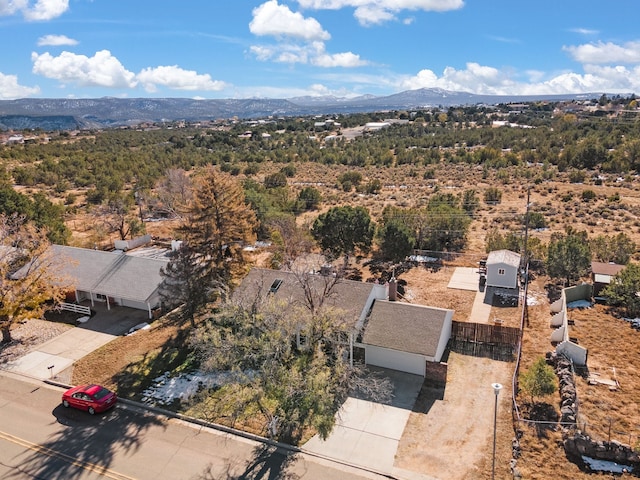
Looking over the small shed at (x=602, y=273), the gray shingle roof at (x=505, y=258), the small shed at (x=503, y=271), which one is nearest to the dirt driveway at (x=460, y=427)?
the small shed at (x=503, y=271)

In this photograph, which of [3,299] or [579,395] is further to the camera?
[3,299]

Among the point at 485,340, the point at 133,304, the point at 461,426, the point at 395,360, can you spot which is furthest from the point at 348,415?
A: the point at 133,304

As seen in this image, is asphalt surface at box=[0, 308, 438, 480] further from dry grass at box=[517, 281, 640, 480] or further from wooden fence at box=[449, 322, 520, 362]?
dry grass at box=[517, 281, 640, 480]

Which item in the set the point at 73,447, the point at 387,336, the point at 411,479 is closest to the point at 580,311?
the point at 387,336

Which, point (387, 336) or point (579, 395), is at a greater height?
point (387, 336)

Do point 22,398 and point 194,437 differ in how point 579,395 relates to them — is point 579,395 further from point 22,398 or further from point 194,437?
point 22,398
